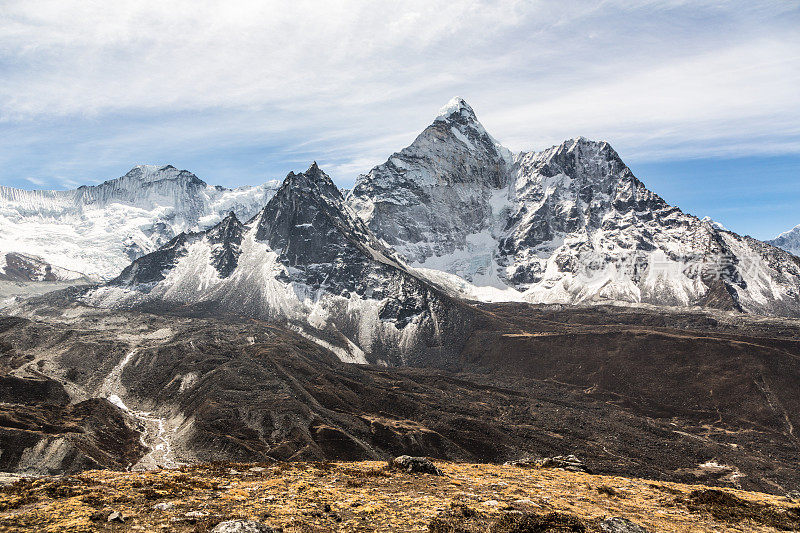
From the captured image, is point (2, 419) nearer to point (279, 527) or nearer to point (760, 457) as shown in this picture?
point (279, 527)

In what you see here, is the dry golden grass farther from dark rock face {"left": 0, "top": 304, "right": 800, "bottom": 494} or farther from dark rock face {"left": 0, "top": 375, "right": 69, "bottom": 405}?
dark rock face {"left": 0, "top": 375, "right": 69, "bottom": 405}

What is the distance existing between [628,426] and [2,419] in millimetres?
173226

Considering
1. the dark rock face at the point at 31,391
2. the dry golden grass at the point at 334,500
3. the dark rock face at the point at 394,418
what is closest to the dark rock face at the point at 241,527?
the dry golden grass at the point at 334,500

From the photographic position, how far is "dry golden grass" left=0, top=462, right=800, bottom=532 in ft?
73.1

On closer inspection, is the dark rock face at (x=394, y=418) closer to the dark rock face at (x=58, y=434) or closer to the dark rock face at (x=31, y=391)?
the dark rock face at (x=58, y=434)

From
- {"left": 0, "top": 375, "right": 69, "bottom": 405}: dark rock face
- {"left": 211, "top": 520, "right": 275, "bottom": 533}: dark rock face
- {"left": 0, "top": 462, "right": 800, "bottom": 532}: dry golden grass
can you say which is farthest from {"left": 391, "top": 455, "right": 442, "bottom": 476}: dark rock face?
{"left": 0, "top": 375, "right": 69, "bottom": 405}: dark rock face

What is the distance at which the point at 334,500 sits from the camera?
84.9 feet

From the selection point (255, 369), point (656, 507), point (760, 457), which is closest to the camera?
point (656, 507)

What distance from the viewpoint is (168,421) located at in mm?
135500

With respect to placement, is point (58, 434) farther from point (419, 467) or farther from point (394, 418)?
point (419, 467)

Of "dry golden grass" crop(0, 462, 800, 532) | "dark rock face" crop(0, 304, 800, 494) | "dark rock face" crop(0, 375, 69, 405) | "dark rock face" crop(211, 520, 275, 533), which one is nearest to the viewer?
"dark rock face" crop(211, 520, 275, 533)

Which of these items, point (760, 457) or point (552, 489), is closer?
Result: point (552, 489)

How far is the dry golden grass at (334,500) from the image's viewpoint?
73.1ft

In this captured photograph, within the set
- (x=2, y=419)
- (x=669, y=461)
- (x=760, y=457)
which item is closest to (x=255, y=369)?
(x=2, y=419)
